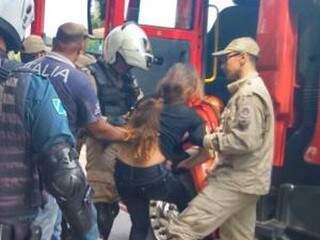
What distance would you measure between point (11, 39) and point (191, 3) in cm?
406

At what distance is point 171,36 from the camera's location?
6742mm

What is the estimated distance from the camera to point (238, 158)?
5129 millimetres

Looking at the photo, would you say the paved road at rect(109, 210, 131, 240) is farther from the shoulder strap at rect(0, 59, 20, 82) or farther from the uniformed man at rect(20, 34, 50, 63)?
the shoulder strap at rect(0, 59, 20, 82)

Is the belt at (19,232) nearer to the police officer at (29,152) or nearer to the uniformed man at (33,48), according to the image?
the police officer at (29,152)

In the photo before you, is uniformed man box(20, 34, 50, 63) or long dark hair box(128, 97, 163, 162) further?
uniformed man box(20, 34, 50, 63)

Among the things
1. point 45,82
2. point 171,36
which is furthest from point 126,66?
point 45,82

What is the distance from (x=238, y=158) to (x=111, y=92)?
1.14m

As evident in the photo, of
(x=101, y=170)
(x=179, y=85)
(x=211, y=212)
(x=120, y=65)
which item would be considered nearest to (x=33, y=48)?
(x=120, y=65)

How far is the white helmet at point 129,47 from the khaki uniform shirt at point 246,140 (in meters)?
0.94

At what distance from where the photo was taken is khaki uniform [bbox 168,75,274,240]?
197 inches

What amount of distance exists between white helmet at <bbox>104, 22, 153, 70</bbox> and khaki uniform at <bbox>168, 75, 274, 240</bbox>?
3.09ft

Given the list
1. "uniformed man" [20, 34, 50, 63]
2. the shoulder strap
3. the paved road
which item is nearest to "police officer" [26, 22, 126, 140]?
the shoulder strap

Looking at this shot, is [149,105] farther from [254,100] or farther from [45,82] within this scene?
[45,82]

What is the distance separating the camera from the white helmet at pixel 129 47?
5.81 metres
